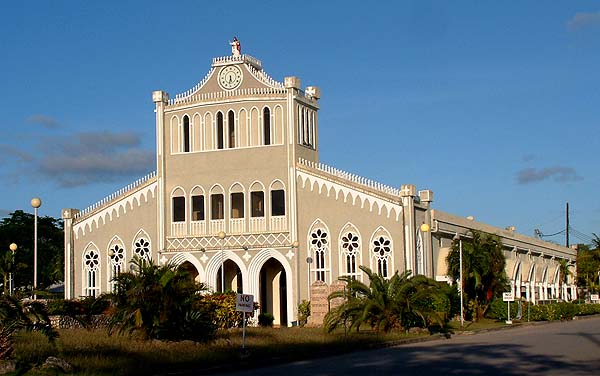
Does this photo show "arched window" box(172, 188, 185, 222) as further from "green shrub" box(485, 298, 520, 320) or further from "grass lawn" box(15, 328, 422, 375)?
"grass lawn" box(15, 328, 422, 375)

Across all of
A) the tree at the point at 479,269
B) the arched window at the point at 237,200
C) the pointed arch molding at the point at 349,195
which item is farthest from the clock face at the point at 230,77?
the tree at the point at 479,269

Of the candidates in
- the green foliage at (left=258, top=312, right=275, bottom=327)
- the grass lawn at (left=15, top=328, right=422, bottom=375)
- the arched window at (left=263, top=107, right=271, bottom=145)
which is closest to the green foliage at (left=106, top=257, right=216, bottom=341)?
the grass lawn at (left=15, top=328, right=422, bottom=375)

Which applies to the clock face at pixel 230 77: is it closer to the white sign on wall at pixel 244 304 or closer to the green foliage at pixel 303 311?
the green foliage at pixel 303 311

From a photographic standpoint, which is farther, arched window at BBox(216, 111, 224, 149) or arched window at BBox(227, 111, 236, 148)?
arched window at BBox(216, 111, 224, 149)

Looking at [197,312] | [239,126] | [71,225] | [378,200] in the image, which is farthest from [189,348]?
[71,225]

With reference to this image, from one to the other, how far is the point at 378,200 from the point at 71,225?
695 inches

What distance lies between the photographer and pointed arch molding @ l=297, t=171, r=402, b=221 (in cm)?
4653

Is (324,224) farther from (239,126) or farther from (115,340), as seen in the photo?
(115,340)

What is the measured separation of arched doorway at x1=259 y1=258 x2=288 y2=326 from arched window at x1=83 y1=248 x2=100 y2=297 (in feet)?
29.6

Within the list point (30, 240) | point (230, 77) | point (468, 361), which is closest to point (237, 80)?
point (230, 77)

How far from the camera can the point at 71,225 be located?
2095 inches

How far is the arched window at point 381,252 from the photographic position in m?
46.6

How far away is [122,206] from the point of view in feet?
171

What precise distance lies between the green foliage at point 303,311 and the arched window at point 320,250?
1.50m
